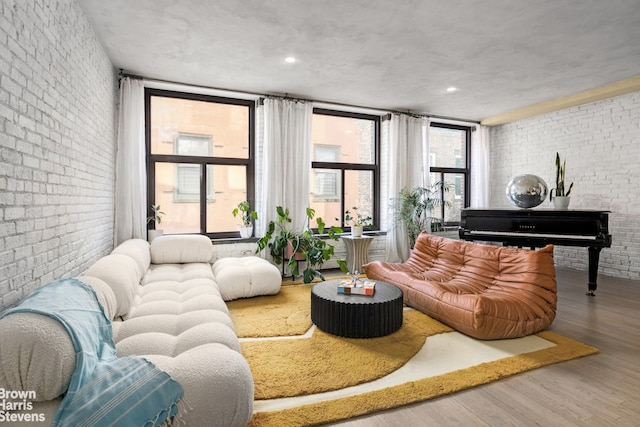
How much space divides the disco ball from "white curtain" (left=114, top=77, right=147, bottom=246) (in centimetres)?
513

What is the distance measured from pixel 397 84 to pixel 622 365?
3818mm

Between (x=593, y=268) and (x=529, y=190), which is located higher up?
(x=529, y=190)

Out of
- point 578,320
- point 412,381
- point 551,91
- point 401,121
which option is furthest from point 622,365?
point 401,121

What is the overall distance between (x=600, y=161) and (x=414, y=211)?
9.38ft

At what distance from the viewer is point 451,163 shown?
6910mm

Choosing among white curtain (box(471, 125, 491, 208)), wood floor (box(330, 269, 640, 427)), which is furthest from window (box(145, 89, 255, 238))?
white curtain (box(471, 125, 491, 208))

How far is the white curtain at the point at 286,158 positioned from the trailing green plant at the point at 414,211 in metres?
1.73

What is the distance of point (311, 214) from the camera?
5.08m

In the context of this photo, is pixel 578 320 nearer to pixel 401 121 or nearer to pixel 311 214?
pixel 311 214

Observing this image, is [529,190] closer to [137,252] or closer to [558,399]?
[558,399]

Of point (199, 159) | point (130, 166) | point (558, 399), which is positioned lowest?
point (558, 399)

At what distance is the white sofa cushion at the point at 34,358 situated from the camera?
1.20 metres

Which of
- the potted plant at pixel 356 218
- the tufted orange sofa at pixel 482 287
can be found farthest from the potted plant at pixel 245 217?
the tufted orange sofa at pixel 482 287

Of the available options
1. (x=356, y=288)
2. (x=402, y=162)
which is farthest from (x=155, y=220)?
(x=402, y=162)
